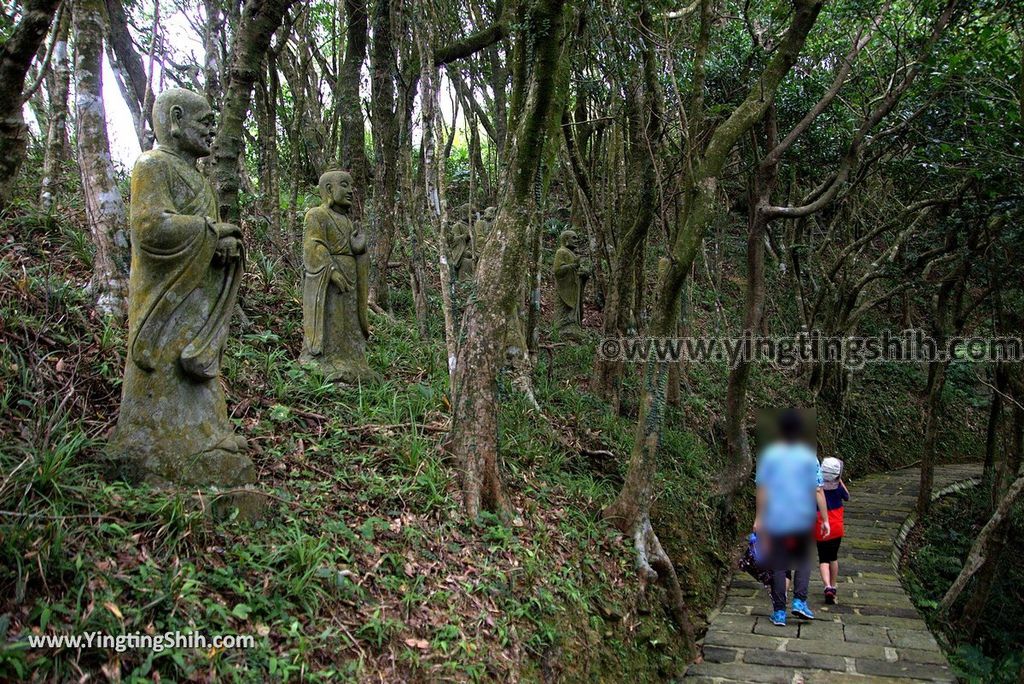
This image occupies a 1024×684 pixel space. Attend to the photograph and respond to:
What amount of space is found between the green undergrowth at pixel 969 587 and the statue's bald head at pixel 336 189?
8011 millimetres

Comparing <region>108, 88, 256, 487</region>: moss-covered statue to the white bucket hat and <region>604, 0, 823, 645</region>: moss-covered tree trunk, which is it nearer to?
<region>604, 0, 823, 645</region>: moss-covered tree trunk

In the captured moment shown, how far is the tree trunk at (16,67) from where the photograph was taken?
3.38m

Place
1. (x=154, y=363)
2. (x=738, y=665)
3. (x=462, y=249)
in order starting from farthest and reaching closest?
1. (x=462, y=249)
2. (x=738, y=665)
3. (x=154, y=363)

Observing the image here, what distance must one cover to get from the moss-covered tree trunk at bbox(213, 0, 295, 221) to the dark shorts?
715 centimetres

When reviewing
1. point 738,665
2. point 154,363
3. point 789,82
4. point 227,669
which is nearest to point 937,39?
point 789,82

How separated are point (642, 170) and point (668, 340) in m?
2.91

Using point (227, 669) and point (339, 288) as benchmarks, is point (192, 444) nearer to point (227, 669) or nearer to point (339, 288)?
point (227, 669)

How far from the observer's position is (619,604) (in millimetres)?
6508

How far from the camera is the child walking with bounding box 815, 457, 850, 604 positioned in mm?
7379

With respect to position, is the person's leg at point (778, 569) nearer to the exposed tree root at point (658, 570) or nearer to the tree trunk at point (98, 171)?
the exposed tree root at point (658, 570)

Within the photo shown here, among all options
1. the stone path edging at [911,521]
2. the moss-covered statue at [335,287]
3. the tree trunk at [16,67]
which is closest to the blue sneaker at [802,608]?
the stone path edging at [911,521]

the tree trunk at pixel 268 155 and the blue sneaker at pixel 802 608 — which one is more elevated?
the tree trunk at pixel 268 155

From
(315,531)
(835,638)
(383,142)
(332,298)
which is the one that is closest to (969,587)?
(835,638)

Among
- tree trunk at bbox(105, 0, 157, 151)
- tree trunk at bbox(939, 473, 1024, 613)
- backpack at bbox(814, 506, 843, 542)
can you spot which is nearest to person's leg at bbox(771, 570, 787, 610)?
backpack at bbox(814, 506, 843, 542)
